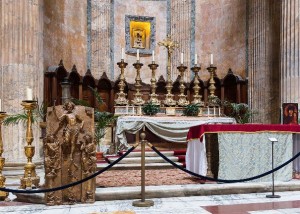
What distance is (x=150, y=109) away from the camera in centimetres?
949

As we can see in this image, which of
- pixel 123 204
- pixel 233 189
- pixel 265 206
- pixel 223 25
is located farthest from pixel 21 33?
pixel 223 25

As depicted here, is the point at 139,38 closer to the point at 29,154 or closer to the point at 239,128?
the point at 239,128

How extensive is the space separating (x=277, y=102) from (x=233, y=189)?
6.79m

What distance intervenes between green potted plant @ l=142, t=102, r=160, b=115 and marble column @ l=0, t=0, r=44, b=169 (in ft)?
9.13

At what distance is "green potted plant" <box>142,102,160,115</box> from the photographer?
374 inches

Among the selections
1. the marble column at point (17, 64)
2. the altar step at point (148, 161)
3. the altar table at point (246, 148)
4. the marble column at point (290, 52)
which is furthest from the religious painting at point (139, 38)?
the altar table at point (246, 148)

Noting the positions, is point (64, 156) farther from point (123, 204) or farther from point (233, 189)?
point (233, 189)

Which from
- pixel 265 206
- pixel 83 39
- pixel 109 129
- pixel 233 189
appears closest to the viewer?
pixel 265 206

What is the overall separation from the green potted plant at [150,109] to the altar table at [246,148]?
131 inches

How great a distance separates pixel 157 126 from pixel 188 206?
4.02 metres

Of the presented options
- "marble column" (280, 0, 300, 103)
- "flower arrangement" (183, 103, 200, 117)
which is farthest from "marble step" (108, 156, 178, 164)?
"marble column" (280, 0, 300, 103)

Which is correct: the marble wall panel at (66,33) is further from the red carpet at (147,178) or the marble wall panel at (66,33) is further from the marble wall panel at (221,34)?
the red carpet at (147,178)

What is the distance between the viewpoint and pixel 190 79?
1377cm

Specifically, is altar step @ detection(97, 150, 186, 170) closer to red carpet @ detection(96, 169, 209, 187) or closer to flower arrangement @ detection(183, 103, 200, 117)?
red carpet @ detection(96, 169, 209, 187)
